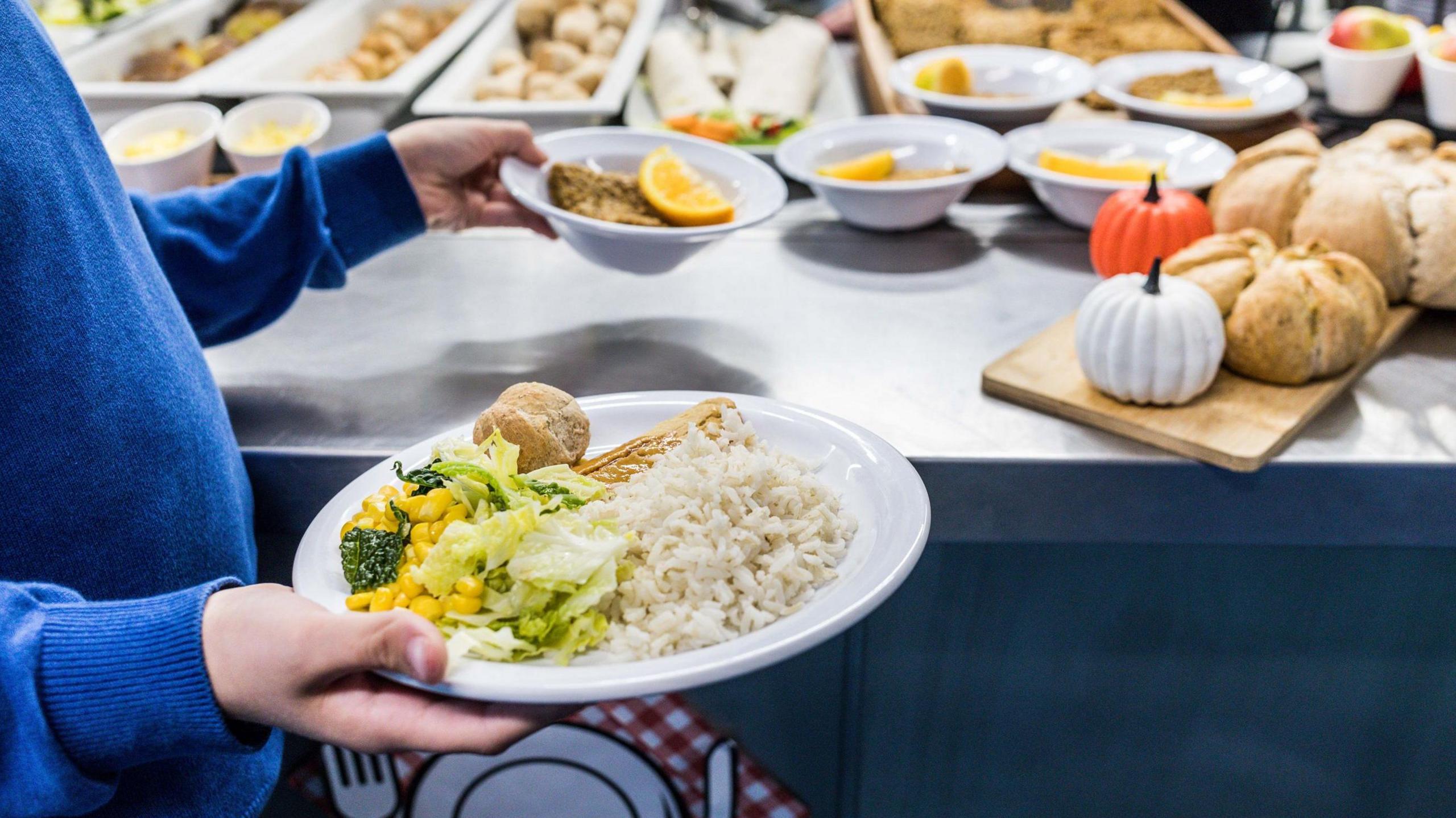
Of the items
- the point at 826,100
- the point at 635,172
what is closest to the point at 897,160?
the point at 635,172

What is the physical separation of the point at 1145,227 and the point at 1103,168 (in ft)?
1.01

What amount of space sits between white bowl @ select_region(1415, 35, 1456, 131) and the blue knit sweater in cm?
234

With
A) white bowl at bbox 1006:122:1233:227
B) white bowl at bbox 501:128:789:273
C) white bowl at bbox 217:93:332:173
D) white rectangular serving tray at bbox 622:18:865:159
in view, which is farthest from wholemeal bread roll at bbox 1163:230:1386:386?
white bowl at bbox 217:93:332:173

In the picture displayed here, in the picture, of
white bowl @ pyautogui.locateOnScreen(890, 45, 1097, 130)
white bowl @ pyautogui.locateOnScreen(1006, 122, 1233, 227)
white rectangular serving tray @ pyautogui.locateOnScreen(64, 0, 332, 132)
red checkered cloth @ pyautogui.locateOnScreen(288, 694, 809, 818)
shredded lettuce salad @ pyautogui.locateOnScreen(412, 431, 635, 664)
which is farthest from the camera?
white rectangular serving tray @ pyautogui.locateOnScreen(64, 0, 332, 132)

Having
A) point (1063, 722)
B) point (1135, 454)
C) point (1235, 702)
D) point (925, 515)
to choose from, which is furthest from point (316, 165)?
point (1235, 702)

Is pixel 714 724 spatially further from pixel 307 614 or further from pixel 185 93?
pixel 185 93

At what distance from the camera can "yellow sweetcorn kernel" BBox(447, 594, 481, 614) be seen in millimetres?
920

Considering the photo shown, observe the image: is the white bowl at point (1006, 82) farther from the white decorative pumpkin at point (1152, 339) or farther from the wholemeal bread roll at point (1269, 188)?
the white decorative pumpkin at point (1152, 339)

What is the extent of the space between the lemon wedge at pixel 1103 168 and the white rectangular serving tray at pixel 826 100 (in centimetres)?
65

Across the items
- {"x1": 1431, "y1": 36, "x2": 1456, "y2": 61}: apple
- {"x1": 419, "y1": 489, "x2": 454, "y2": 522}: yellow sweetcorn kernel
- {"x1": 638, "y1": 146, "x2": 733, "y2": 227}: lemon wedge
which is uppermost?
{"x1": 1431, "y1": 36, "x2": 1456, "y2": 61}: apple

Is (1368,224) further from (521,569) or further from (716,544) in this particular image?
(521,569)

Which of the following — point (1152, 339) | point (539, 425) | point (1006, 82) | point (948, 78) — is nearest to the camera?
point (539, 425)

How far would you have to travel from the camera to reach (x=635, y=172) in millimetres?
1910

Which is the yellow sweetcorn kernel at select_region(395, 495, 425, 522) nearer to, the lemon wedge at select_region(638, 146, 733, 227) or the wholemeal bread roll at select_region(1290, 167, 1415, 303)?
the lemon wedge at select_region(638, 146, 733, 227)
